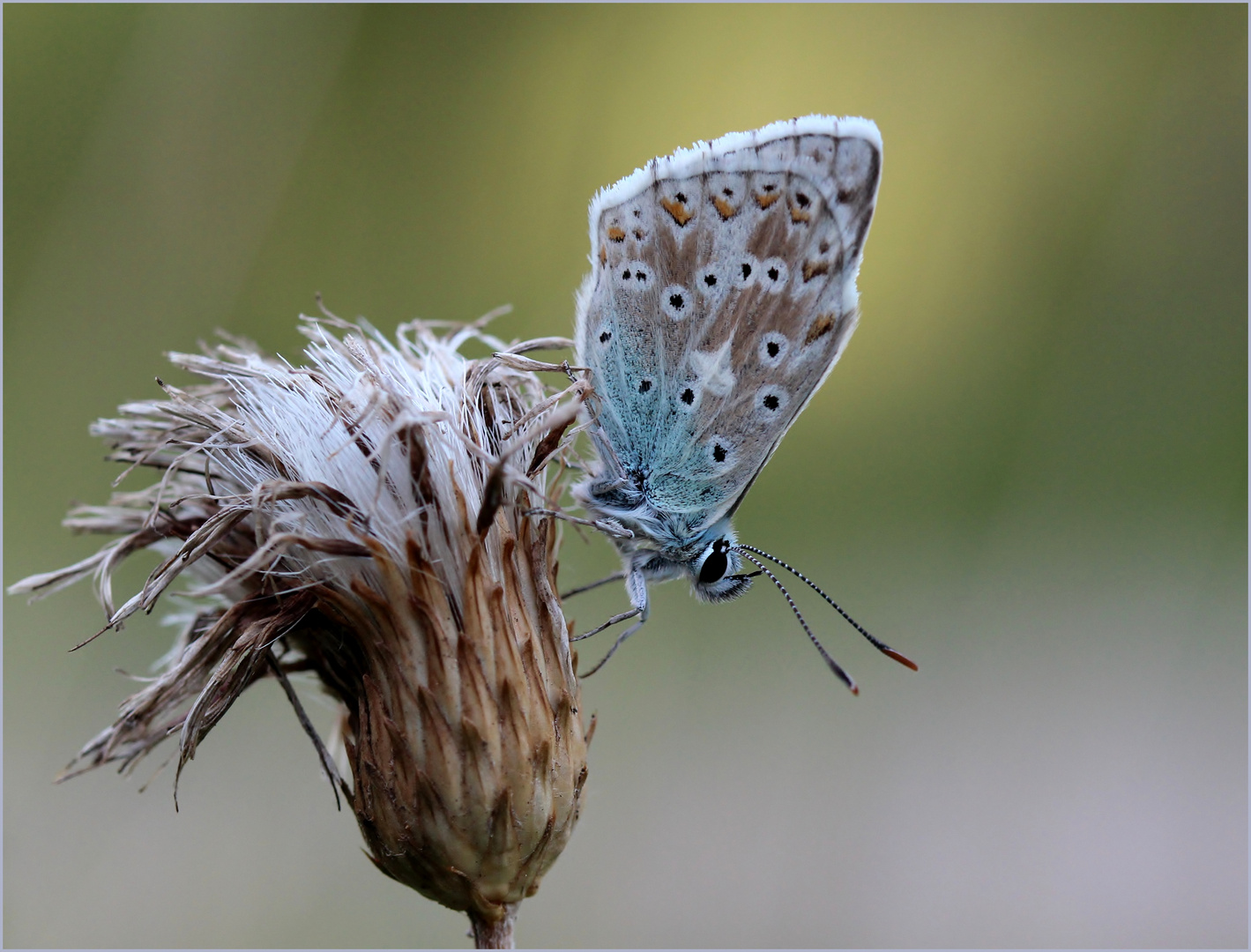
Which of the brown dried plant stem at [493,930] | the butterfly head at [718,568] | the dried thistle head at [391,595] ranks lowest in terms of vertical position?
the brown dried plant stem at [493,930]

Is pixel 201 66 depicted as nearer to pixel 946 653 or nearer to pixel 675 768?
→ pixel 675 768

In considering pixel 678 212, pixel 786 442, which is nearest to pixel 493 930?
pixel 678 212

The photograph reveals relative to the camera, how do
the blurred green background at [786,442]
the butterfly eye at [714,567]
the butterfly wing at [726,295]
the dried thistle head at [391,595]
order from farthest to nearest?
the blurred green background at [786,442] < the butterfly eye at [714,567] < the butterfly wing at [726,295] < the dried thistle head at [391,595]

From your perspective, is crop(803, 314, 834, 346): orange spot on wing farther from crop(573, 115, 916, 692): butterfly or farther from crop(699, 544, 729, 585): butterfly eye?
crop(699, 544, 729, 585): butterfly eye

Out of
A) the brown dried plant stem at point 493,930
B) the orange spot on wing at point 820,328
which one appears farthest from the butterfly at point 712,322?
the brown dried plant stem at point 493,930

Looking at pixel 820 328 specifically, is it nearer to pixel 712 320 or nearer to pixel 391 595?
pixel 712 320

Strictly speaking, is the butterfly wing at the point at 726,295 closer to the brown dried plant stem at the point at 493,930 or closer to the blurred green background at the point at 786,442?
the brown dried plant stem at the point at 493,930

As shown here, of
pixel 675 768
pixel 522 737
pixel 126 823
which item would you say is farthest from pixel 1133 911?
pixel 126 823

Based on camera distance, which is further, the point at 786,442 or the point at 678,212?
the point at 786,442
